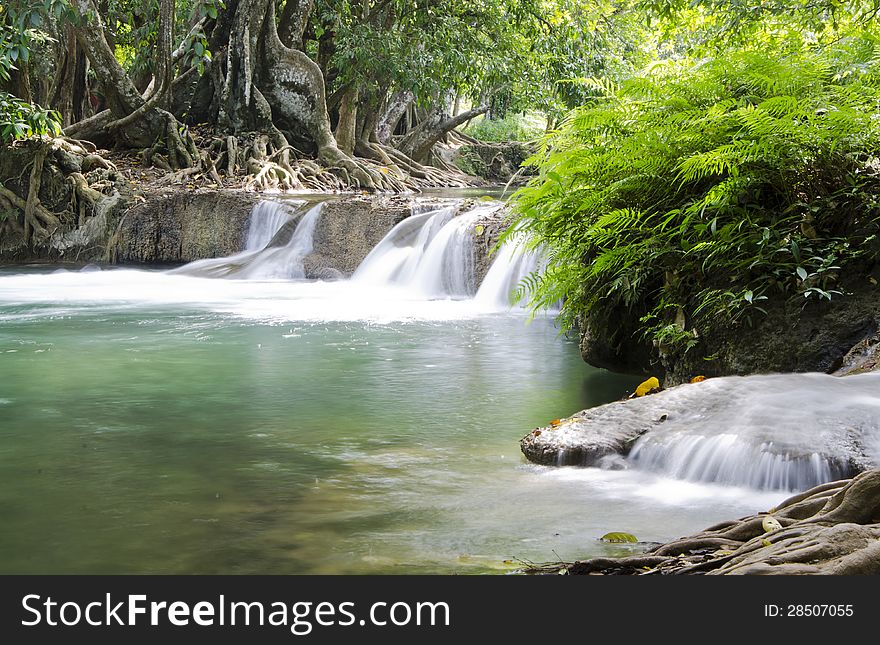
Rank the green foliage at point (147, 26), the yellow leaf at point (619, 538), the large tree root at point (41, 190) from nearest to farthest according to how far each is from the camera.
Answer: the yellow leaf at point (619, 538) < the large tree root at point (41, 190) < the green foliage at point (147, 26)

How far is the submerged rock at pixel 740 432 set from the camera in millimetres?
4059

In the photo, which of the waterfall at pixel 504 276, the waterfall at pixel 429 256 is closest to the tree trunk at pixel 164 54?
the waterfall at pixel 429 256

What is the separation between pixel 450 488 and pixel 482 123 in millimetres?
30763

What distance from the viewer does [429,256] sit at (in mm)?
12688

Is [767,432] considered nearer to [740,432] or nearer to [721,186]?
[740,432]

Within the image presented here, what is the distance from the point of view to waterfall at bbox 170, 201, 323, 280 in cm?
1422

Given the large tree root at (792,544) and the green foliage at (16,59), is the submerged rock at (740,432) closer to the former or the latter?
the large tree root at (792,544)

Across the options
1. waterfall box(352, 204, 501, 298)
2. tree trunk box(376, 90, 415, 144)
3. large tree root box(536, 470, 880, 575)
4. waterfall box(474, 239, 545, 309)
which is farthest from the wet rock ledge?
tree trunk box(376, 90, 415, 144)

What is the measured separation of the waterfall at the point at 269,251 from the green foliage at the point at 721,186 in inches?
331

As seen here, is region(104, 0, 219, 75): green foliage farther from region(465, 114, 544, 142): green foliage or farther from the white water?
region(465, 114, 544, 142): green foliage

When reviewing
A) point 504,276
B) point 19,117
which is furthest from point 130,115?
point 504,276

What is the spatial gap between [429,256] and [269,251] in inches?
117

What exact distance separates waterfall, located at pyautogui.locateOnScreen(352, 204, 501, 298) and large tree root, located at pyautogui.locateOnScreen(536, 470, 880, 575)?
910cm
